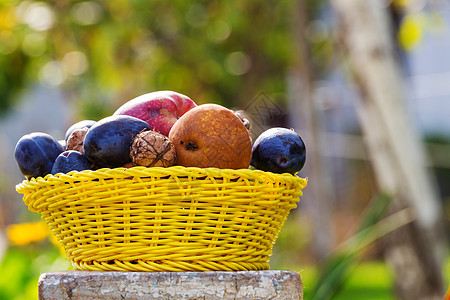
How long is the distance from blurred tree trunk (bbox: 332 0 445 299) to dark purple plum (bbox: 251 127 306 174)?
5.65 ft

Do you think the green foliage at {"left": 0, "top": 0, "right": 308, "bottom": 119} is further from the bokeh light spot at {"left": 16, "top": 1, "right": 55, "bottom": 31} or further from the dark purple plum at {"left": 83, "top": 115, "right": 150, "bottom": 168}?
the dark purple plum at {"left": 83, "top": 115, "right": 150, "bottom": 168}

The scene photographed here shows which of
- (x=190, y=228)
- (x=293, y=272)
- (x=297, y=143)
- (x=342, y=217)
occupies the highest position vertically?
(x=297, y=143)

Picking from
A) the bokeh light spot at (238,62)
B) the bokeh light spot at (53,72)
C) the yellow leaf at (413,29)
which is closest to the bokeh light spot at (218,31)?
the bokeh light spot at (238,62)

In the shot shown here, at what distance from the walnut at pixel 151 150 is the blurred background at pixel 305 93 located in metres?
0.28

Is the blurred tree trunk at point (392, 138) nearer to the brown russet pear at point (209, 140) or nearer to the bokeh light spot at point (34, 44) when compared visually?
the brown russet pear at point (209, 140)

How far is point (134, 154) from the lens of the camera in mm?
1096

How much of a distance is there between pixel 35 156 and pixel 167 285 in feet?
1.22

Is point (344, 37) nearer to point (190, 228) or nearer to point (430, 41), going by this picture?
point (190, 228)

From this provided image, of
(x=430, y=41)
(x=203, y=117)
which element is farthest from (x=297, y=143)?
(x=430, y=41)

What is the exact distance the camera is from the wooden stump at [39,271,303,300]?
Answer: 41.8 inches

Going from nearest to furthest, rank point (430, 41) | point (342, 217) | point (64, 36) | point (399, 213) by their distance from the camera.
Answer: point (399, 213) < point (64, 36) < point (342, 217) < point (430, 41)

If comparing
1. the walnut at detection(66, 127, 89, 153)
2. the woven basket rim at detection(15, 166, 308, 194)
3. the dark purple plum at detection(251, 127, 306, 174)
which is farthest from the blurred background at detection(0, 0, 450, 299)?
the walnut at detection(66, 127, 89, 153)

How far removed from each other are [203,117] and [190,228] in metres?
0.21

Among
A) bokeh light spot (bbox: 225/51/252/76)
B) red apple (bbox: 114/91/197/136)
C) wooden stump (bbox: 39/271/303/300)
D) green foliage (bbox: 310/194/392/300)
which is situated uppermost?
bokeh light spot (bbox: 225/51/252/76)
